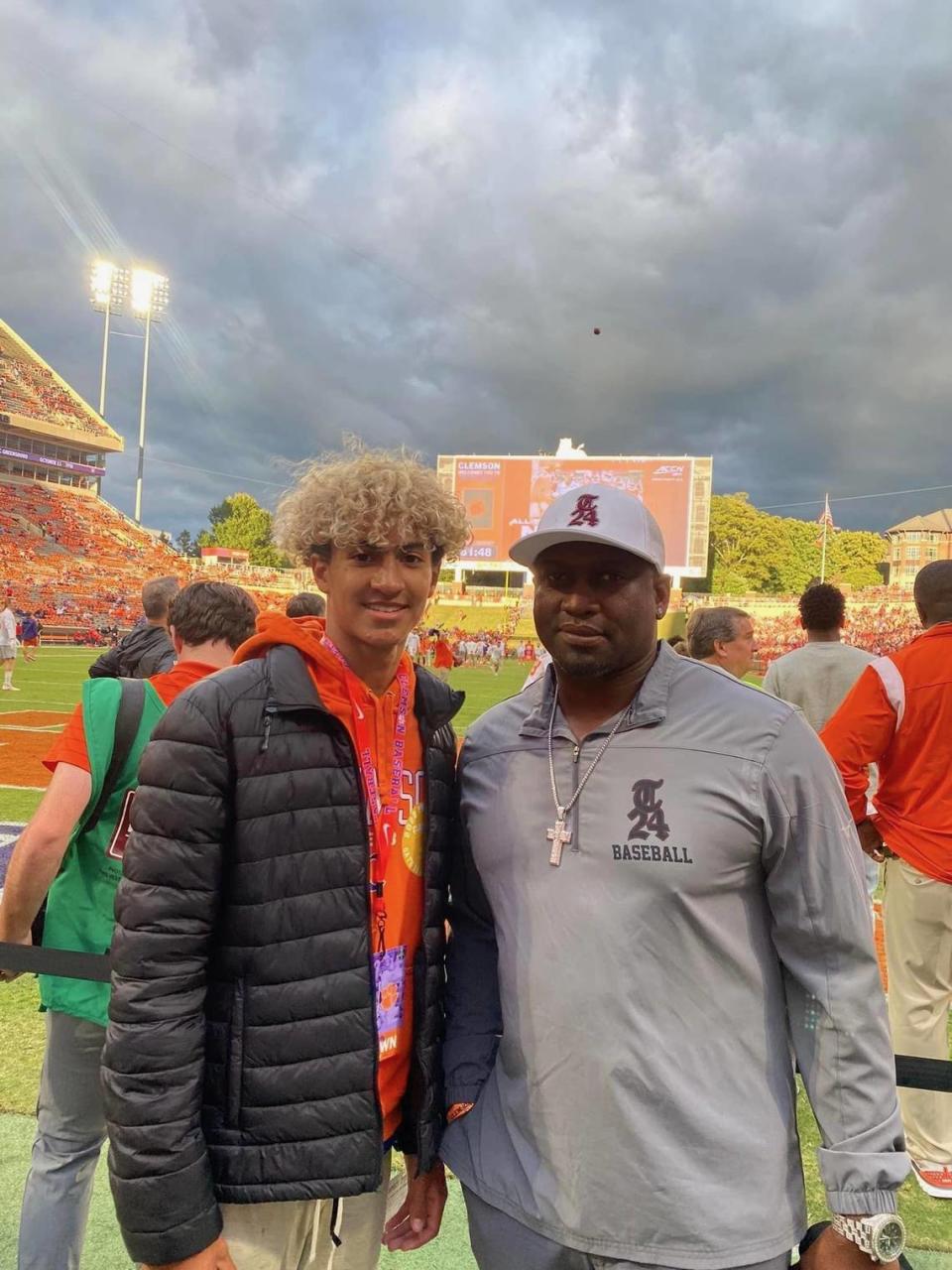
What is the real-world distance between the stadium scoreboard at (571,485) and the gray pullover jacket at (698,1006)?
47.0 metres

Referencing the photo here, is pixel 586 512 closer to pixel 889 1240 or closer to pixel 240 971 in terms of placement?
pixel 240 971

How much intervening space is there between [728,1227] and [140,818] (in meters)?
1.21

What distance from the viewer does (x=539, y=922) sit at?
1.57 metres

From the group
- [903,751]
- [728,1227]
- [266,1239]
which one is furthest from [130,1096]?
[903,751]

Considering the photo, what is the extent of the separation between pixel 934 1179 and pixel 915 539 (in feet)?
373

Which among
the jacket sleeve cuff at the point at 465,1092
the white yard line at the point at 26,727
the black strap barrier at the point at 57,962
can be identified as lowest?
the white yard line at the point at 26,727

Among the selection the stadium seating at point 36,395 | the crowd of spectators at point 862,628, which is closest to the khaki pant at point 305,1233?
the crowd of spectators at point 862,628

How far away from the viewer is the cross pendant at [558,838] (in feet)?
5.10

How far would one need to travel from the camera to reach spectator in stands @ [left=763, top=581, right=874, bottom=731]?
198 inches

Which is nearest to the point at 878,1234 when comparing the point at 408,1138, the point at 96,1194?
the point at 408,1138

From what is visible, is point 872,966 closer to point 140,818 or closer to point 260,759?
point 260,759

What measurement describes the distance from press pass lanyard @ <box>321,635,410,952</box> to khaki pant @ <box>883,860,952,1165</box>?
239cm

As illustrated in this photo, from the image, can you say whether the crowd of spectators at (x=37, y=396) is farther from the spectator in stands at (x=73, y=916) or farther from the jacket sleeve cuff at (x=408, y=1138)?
the jacket sleeve cuff at (x=408, y=1138)

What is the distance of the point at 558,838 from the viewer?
156 centimetres
